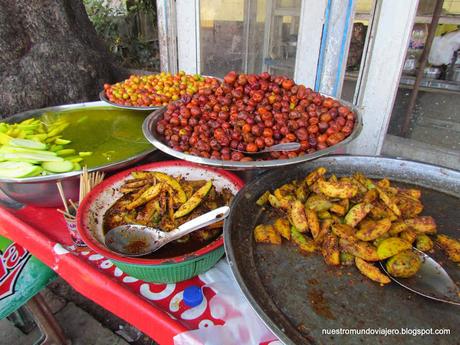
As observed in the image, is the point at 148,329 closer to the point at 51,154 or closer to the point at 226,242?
the point at 226,242

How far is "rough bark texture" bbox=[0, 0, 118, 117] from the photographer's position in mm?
3395

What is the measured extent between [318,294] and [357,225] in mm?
333

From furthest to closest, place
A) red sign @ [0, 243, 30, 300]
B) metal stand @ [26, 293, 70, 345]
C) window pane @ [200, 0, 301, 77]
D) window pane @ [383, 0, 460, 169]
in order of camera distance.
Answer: window pane @ [200, 0, 301, 77], window pane @ [383, 0, 460, 169], metal stand @ [26, 293, 70, 345], red sign @ [0, 243, 30, 300]

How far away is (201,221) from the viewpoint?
1.10m

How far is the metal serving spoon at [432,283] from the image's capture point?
0.91 m

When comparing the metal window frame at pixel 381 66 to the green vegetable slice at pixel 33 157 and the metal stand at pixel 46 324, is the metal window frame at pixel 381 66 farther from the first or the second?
the metal stand at pixel 46 324

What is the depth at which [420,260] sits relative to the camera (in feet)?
3.29

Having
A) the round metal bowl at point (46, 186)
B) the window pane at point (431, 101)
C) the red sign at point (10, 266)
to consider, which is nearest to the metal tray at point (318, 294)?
the round metal bowl at point (46, 186)

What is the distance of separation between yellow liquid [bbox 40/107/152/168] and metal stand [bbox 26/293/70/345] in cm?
110

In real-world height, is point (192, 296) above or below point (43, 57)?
below

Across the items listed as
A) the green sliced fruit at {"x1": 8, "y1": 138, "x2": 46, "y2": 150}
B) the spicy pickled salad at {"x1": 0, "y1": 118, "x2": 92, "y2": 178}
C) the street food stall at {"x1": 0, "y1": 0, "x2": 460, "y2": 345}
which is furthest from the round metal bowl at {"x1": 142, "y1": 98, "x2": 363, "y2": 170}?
the green sliced fruit at {"x1": 8, "y1": 138, "x2": 46, "y2": 150}

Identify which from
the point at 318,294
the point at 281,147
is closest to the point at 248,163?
the point at 281,147

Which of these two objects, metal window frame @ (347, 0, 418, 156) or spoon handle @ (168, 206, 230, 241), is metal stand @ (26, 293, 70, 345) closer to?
spoon handle @ (168, 206, 230, 241)

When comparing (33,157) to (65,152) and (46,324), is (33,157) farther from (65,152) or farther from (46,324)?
(46,324)
